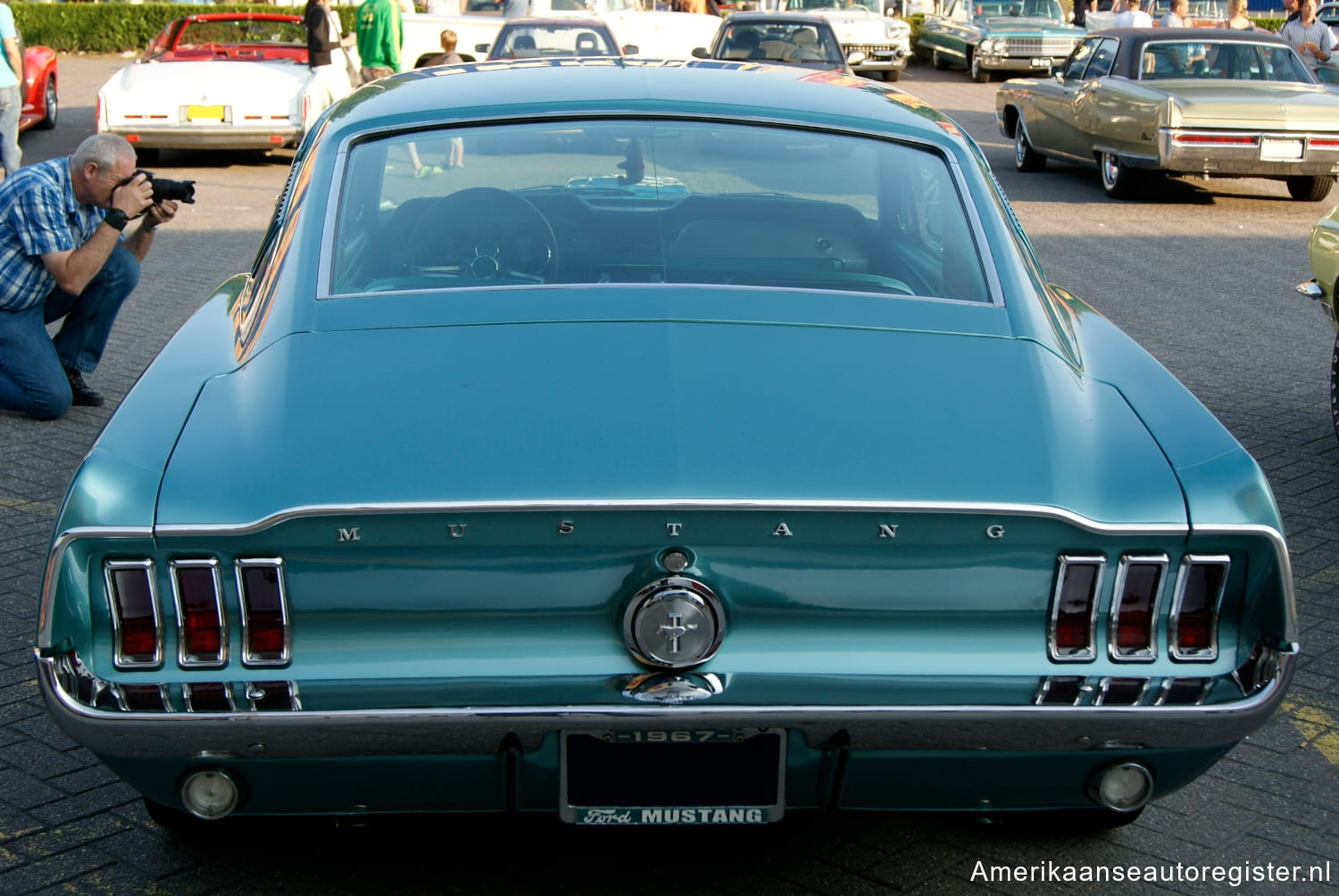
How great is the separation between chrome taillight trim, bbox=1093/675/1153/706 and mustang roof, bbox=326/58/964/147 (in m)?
1.58

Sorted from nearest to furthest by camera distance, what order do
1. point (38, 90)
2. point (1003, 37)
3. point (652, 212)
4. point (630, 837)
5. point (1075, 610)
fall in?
point (1075, 610) → point (630, 837) → point (652, 212) → point (38, 90) → point (1003, 37)

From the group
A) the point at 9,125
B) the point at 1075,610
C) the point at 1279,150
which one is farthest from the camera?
the point at 1279,150

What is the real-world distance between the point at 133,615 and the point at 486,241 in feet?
4.21

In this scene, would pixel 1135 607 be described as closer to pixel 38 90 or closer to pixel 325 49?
pixel 325 49

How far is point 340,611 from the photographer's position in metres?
2.45

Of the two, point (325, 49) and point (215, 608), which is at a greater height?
point (325, 49)

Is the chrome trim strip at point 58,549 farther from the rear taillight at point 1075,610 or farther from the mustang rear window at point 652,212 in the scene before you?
the rear taillight at point 1075,610

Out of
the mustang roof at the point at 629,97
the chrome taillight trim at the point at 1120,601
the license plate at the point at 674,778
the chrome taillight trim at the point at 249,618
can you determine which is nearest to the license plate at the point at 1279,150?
the mustang roof at the point at 629,97

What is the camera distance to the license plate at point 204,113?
13.1 m

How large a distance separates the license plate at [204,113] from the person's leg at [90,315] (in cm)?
694

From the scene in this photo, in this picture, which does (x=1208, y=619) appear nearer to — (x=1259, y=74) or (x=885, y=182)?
(x=885, y=182)

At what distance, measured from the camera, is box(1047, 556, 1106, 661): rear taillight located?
8.14 feet

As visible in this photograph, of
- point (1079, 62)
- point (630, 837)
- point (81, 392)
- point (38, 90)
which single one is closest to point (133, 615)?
point (630, 837)

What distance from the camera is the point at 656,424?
8.29ft
